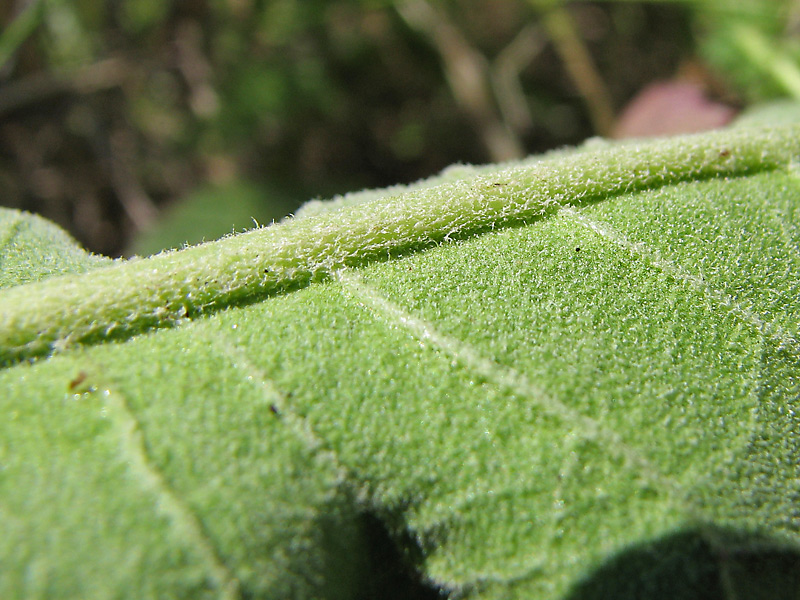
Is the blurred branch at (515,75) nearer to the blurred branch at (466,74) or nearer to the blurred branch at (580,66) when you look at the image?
the blurred branch at (466,74)

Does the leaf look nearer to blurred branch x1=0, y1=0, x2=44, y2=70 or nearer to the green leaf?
the green leaf

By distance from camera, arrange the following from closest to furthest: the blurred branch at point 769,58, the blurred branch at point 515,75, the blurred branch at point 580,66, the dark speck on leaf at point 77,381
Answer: the dark speck on leaf at point 77,381, the blurred branch at point 769,58, the blurred branch at point 580,66, the blurred branch at point 515,75

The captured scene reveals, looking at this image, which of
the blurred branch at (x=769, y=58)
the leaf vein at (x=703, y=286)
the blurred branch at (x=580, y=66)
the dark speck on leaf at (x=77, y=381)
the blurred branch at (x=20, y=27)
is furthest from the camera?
the blurred branch at (x=580, y=66)

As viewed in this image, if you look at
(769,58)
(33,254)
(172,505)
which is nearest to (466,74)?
(769,58)

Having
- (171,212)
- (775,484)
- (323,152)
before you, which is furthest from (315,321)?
(323,152)

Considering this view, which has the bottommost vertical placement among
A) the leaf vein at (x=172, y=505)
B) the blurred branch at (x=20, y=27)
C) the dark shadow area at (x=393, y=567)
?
the dark shadow area at (x=393, y=567)

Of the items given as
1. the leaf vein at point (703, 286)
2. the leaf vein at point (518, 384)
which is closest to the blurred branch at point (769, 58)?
the leaf vein at point (703, 286)

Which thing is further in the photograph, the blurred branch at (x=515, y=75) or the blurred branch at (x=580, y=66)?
the blurred branch at (x=515, y=75)

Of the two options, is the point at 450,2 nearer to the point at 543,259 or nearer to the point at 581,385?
the point at 543,259
